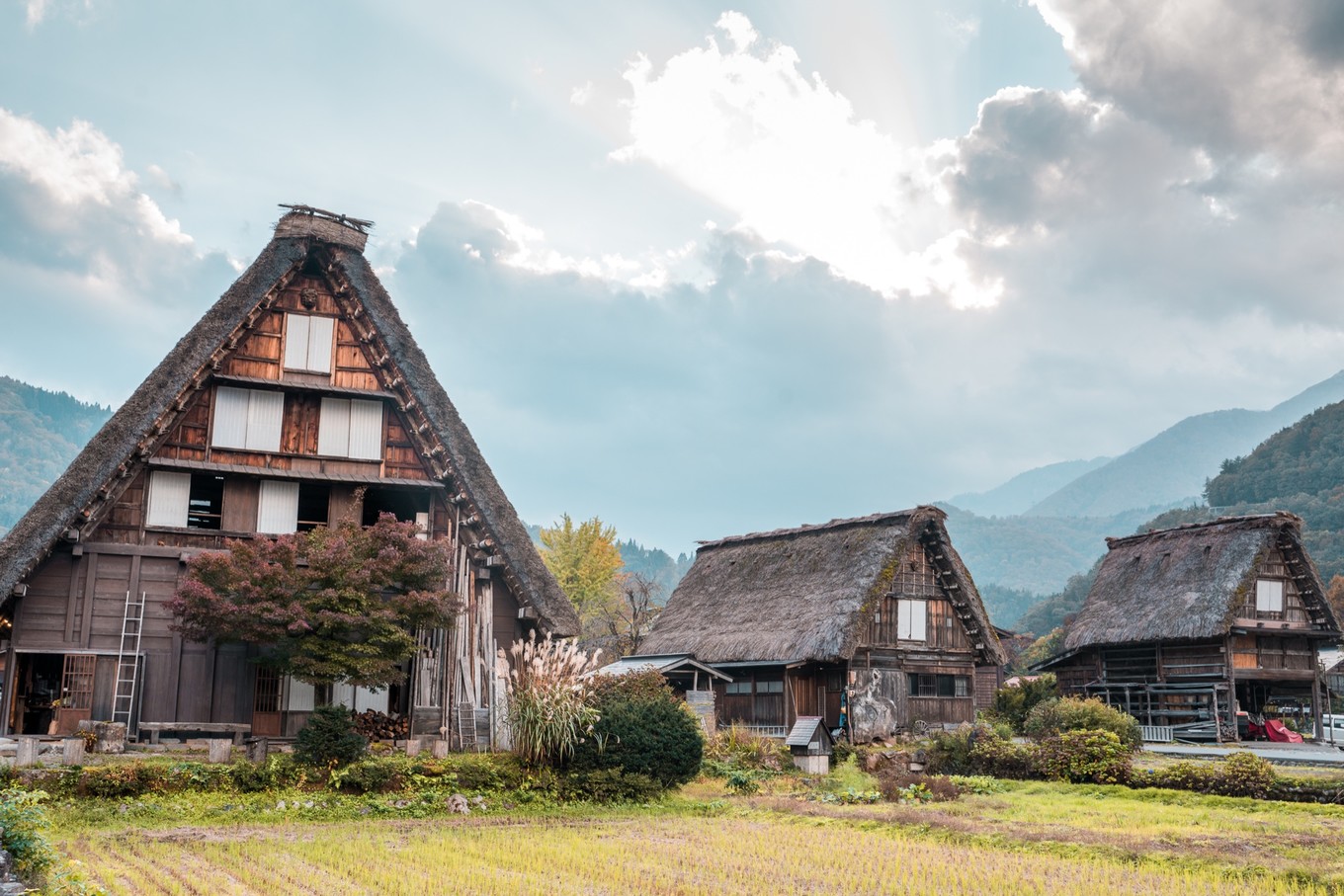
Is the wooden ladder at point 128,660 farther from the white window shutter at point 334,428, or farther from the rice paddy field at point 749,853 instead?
the rice paddy field at point 749,853

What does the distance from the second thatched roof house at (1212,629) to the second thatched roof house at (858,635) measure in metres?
8.11

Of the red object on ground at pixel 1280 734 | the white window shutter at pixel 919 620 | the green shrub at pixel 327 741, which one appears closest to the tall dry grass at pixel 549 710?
the green shrub at pixel 327 741

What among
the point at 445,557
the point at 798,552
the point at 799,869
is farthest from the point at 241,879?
the point at 798,552

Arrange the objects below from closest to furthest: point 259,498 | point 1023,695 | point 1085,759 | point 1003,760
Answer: point 1085,759, point 259,498, point 1003,760, point 1023,695

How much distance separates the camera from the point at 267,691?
2538cm

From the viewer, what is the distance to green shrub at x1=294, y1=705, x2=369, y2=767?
20812 mm

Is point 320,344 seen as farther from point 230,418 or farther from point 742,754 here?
point 742,754

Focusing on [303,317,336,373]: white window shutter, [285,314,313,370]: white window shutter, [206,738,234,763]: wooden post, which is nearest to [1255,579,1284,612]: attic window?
[303,317,336,373]: white window shutter

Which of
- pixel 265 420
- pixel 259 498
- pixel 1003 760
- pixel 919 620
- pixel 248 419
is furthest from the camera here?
pixel 919 620

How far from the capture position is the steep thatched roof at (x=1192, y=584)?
136 ft

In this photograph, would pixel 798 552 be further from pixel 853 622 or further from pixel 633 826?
pixel 633 826

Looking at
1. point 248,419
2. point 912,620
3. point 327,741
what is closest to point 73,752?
point 327,741

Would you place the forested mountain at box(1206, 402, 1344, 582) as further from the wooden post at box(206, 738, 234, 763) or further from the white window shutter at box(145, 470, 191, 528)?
the wooden post at box(206, 738, 234, 763)

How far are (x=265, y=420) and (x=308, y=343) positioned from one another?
2103 mm
